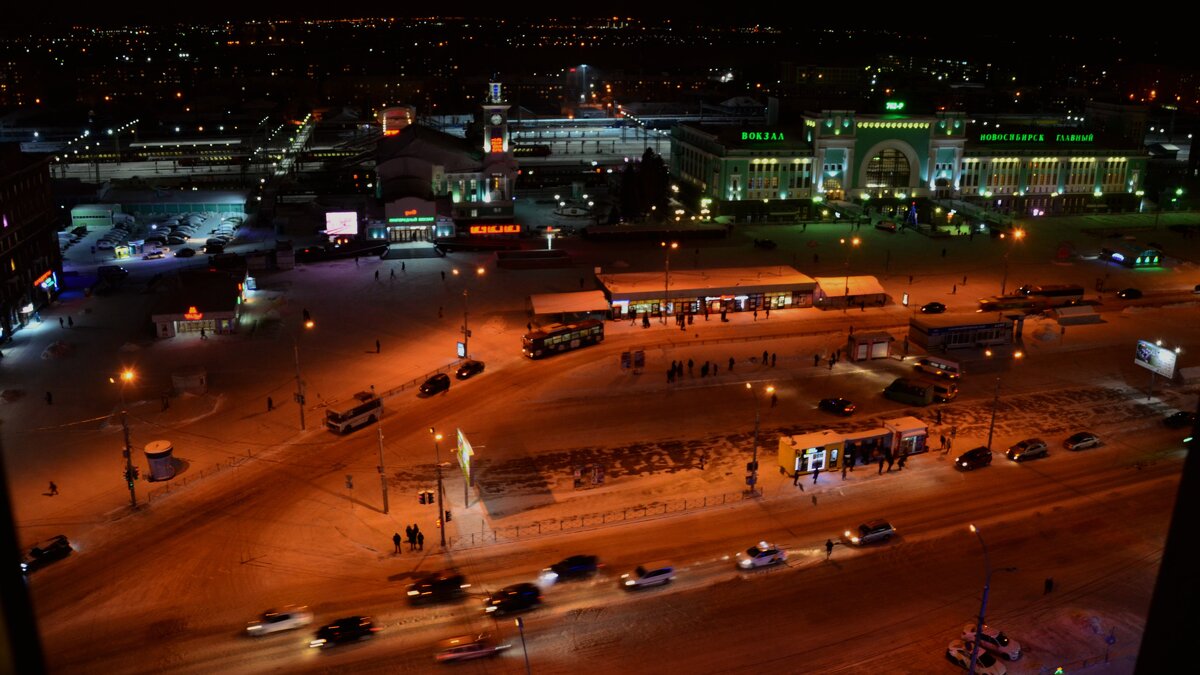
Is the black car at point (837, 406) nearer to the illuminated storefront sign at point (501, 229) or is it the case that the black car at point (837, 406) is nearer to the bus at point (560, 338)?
the bus at point (560, 338)

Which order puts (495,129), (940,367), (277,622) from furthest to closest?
(495,129), (940,367), (277,622)

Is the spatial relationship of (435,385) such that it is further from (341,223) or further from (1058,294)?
(1058,294)

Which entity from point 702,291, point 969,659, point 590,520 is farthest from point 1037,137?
point 969,659

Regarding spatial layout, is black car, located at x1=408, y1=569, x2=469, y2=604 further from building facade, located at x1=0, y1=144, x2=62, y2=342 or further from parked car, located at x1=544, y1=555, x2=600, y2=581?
building facade, located at x1=0, y1=144, x2=62, y2=342

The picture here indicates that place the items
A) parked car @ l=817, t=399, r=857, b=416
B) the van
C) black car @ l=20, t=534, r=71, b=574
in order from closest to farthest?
black car @ l=20, t=534, r=71, b=574
parked car @ l=817, t=399, r=857, b=416
the van

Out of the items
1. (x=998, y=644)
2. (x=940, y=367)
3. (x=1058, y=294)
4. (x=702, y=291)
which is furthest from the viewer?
(x=1058, y=294)

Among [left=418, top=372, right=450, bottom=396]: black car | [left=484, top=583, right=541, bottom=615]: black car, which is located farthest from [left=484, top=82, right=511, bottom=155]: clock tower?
[left=484, top=583, right=541, bottom=615]: black car
